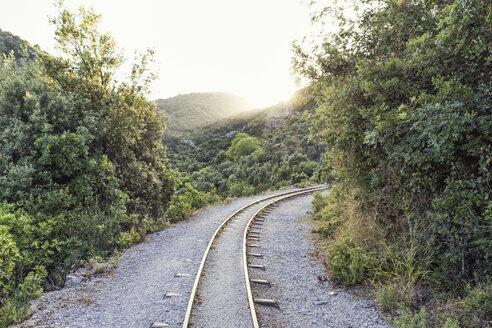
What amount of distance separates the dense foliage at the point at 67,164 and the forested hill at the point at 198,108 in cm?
8228

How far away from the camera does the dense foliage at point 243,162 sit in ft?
62.2

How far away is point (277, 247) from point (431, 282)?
15.0 feet

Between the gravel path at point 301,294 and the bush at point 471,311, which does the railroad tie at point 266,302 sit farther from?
the bush at point 471,311

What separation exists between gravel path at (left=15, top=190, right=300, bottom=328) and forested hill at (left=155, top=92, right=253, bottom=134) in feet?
282

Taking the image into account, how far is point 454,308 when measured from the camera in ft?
13.4

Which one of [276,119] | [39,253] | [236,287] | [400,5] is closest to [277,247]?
[236,287]

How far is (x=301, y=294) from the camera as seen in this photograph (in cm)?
570

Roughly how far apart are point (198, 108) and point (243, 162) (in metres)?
96.5

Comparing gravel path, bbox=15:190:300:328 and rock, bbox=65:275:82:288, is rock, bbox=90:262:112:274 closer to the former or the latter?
gravel path, bbox=15:190:300:328

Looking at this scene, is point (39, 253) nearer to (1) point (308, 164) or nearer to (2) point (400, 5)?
(2) point (400, 5)

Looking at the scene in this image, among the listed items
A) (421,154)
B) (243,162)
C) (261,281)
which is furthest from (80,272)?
(243,162)

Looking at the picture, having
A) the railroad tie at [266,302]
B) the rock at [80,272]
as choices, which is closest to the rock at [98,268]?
the rock at [80,272]

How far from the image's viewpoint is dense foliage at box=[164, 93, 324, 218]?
62.2ft

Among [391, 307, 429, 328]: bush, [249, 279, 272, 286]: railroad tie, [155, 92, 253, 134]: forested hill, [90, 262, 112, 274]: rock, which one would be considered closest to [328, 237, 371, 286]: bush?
[391, 307, 429, 328]: bush
